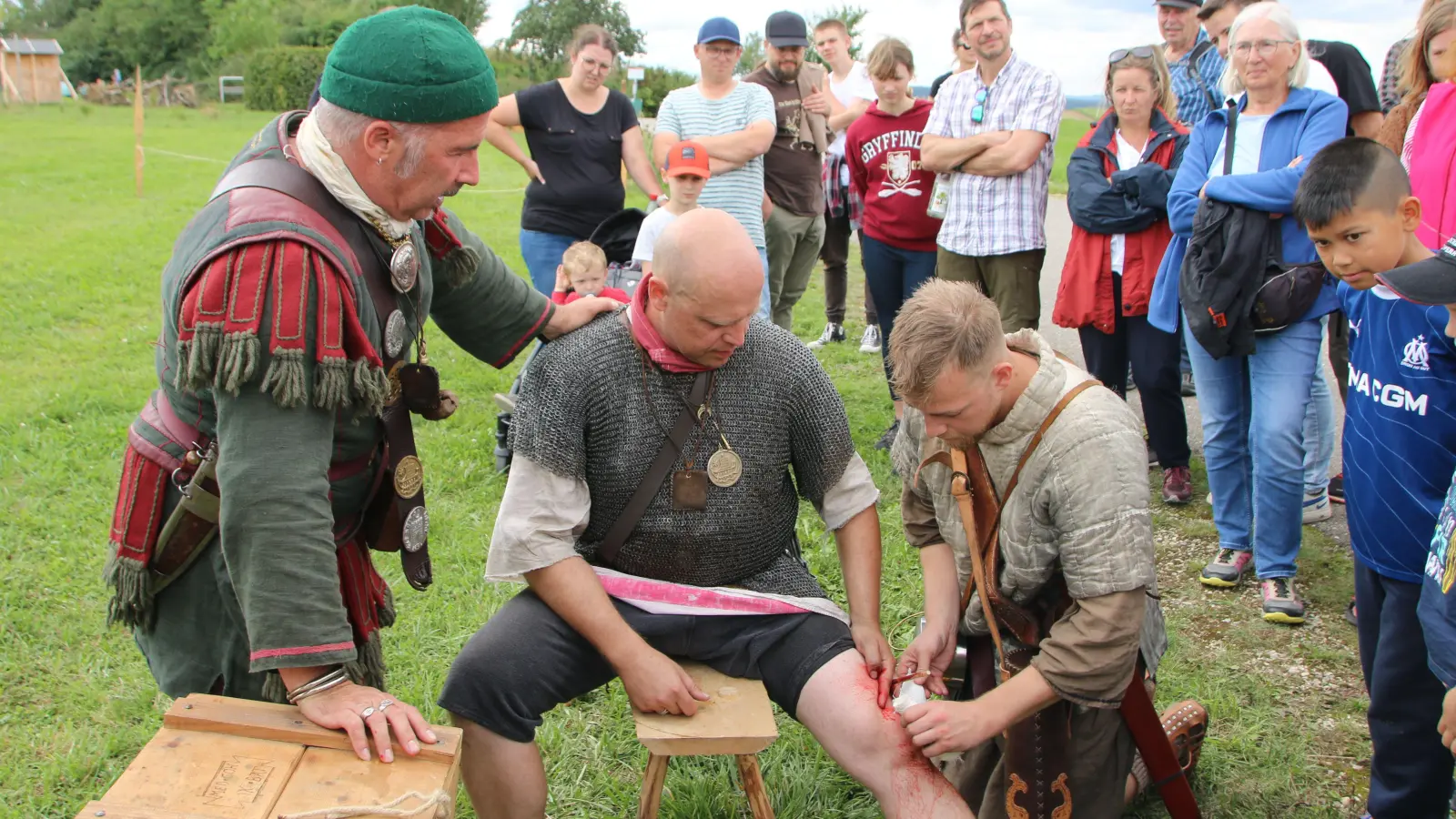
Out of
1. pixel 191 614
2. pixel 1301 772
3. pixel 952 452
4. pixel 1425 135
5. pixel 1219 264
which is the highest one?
pixel 1425 135

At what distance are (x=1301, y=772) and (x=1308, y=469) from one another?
199 centimetres

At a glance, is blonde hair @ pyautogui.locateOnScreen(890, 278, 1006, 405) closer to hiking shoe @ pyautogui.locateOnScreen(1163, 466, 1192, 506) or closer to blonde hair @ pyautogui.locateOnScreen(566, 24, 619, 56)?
hiking shoe @ pyautogui.locateOnScreen(1163, 466, 1192, 506)

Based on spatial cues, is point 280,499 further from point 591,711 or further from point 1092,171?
point 1092,171

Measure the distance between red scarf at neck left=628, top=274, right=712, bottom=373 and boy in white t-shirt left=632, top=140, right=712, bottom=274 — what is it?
2.41 meters

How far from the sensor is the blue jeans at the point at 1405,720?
8.14 feet

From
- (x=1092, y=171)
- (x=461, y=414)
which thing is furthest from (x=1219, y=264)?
(x=461, y=414)

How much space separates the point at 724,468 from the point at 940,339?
65 centimetres

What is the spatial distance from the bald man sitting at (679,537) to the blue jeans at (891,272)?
2.99 meters

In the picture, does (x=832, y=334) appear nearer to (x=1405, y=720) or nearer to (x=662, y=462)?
(x=662, y=462)

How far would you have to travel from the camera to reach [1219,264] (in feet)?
12.7

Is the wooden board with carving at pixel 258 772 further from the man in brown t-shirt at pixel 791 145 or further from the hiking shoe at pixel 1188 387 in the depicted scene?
the hiking shoe at pixel 1188 387

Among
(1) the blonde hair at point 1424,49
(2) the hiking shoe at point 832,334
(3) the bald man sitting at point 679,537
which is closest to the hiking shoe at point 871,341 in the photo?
(2) the hiking shoe at point 832,334

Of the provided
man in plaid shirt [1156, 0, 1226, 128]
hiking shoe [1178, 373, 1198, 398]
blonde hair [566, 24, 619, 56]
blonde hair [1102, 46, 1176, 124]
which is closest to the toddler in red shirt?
blonde hair [566, 24, 619, 56]

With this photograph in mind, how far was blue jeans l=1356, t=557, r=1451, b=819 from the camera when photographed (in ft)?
8.14
